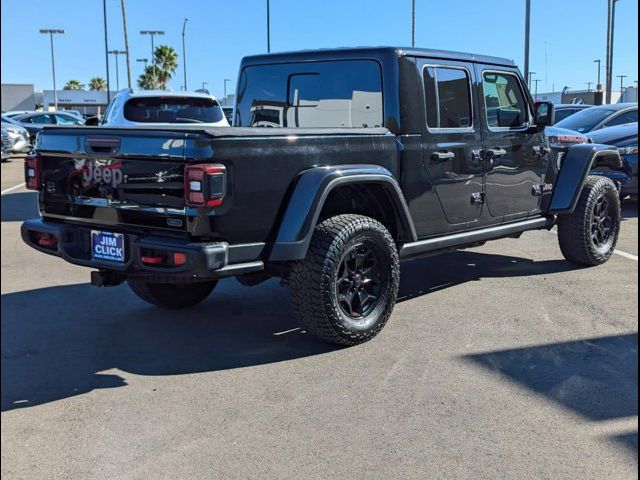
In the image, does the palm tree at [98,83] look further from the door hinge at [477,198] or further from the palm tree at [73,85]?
the door hinge at [477,198]

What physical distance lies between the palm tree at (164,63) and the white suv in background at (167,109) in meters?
57.7

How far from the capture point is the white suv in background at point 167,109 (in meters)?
9.51

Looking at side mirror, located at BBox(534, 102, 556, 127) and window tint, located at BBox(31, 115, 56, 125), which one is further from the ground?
window tint, located at BBox(31, 115, 56, 125)

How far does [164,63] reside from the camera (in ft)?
213

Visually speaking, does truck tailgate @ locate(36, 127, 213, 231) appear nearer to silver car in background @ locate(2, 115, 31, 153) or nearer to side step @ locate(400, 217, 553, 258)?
side step @ locate(400, 217, 553, 258)

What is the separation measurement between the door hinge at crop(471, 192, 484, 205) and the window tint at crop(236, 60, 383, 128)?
3.50ft

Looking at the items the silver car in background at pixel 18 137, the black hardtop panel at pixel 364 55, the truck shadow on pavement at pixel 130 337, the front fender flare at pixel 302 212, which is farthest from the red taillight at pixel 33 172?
the silver car in background at pixel 18 137

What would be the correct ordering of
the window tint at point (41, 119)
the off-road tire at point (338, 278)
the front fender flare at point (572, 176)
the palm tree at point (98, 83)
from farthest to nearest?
the palm tree at point (98, 83)
the window tint at point (41, 119)
the front fender flare at point (572, 176)
the off-road tire at point (338, 278)

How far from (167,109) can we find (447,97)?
544 cm

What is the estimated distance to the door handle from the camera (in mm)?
4984

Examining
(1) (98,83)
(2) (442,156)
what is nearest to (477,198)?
(2) (442,156)

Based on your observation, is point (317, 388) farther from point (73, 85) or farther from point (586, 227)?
point (73, 85)

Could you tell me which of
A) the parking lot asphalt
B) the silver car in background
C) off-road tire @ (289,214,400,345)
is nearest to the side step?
off-road tire @ (289,214,400,345)

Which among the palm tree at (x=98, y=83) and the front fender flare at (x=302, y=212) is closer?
the front fender flare at (x=302, y=212)
